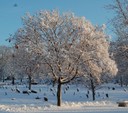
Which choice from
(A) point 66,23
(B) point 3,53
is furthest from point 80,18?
(B) point 3,53

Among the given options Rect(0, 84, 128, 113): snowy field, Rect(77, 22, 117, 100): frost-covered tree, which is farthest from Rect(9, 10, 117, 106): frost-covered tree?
Rect(0, 84, 128, 113): snowy field

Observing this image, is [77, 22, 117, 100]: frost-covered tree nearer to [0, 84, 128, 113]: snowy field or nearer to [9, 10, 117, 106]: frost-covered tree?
[9, 10, 117, 106]: frost-covered tree

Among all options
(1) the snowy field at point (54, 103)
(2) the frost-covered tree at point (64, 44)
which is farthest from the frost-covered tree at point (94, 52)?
(1) the snowy field at point (54, 103)

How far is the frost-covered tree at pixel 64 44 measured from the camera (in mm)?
32375

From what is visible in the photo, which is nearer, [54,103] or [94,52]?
[94,52]

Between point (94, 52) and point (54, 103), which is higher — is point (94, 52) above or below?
above

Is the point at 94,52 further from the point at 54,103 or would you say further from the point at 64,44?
the point at 54,103

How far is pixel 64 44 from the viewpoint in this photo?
32.6 metres

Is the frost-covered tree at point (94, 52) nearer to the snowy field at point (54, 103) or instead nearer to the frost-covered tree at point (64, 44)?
the frost-covered tree at point (64, 44)

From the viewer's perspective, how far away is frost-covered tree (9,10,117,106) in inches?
1275

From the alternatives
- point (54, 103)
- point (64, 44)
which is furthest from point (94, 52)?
point (54, 103)

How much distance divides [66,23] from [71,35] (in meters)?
1.27

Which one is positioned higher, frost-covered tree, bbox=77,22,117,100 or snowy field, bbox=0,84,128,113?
frost-covered tree, bbox=77,22,117,100

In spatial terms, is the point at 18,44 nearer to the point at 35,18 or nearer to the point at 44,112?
the point at 35,18
